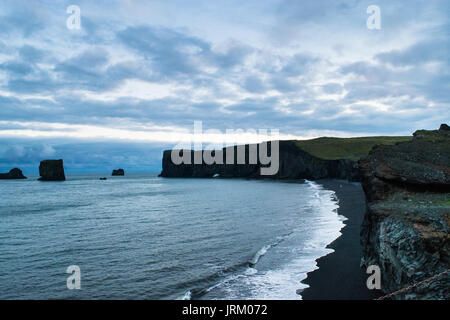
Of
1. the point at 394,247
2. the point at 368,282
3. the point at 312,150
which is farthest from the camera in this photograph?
the point at 312,150

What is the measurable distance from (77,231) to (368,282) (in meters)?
25.5

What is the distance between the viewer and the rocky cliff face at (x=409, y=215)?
8891 mm

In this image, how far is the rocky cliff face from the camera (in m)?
8.89

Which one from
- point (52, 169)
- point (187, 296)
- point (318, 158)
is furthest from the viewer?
point (52, 169)

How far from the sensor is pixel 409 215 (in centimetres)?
1042

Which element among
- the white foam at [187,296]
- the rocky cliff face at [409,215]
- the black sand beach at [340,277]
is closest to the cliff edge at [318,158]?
the black sand beach at [340,277]

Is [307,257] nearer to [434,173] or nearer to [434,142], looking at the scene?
[434,173]

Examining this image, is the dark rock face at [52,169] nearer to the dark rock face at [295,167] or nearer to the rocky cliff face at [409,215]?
the dark rock face at [295,167]

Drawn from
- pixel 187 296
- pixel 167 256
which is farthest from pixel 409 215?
pixel 167 256

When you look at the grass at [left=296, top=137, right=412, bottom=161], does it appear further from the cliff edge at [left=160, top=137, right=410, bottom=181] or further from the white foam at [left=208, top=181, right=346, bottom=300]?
the white foam at [left=208, top=181, right=346, bottom=300]

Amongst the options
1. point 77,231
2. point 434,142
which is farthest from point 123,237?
point 434,142

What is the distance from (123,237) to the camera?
2502 centimetres

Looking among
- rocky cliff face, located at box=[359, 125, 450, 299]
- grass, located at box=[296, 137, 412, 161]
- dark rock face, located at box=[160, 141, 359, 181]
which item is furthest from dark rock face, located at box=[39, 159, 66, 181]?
rocky cliff face, located at box=[359, 125, 450, 299]

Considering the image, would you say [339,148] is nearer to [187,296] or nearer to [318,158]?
[318,158]
